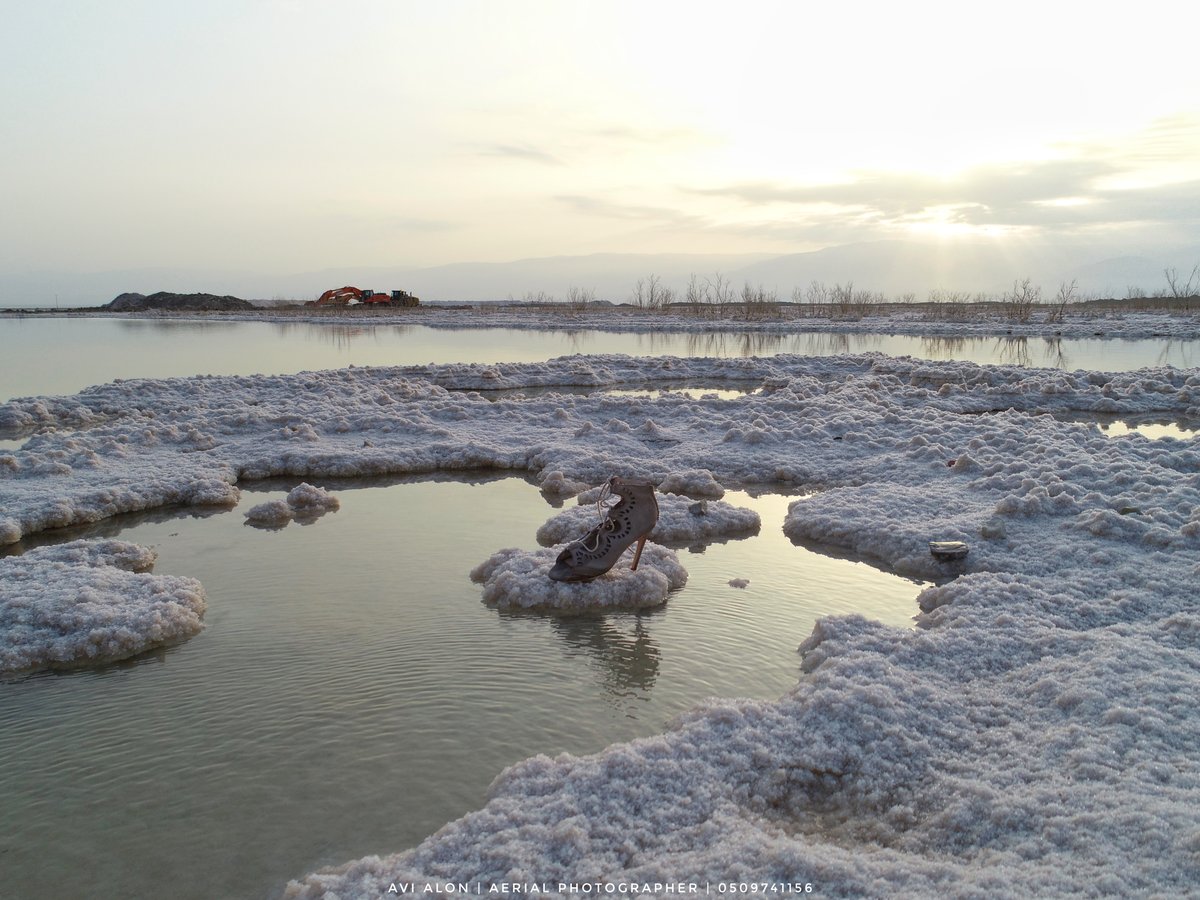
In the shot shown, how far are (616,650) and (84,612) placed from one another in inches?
119

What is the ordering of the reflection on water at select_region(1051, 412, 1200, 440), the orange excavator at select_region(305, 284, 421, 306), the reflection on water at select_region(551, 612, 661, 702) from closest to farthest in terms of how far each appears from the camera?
the reflection on water at select_region(551, 612, 661, 702)
the reflection on water at select_region(1051, 412, 1200, 440)
the orange excavator at select_region(305, 284, 421, 306)

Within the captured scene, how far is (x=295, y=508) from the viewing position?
741 cm

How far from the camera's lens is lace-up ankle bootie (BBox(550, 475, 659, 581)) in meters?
5.10

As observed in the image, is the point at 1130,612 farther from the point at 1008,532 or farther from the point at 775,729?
the point at 775,729

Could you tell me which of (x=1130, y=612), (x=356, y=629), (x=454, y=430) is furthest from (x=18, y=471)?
(x=1130, y=612)

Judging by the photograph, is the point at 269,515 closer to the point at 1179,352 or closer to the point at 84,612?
the point at 84,612

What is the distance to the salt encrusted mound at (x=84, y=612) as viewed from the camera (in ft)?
14.1

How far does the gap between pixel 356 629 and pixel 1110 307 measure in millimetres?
51582

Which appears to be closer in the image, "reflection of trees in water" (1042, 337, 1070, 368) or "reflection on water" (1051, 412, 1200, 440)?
"reflection on water" (1051, 412, 1200, 440)

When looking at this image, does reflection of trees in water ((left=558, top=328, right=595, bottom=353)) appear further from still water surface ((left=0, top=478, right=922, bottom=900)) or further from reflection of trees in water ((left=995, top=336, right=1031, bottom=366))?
still water surface ((left=0, top=478, right=922, bottom=900))

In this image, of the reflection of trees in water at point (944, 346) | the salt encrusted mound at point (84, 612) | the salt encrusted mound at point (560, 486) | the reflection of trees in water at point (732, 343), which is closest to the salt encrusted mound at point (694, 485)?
the salt encrusted mound at point (560, 486)

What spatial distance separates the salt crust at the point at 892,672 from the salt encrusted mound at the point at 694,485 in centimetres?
30

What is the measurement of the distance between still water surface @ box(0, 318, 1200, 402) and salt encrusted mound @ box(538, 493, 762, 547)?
39.6 feet

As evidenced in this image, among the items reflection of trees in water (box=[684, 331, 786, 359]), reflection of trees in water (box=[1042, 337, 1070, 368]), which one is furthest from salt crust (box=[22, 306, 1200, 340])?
reflection of trees in water (box=[1042, 337, 1070, 368])
